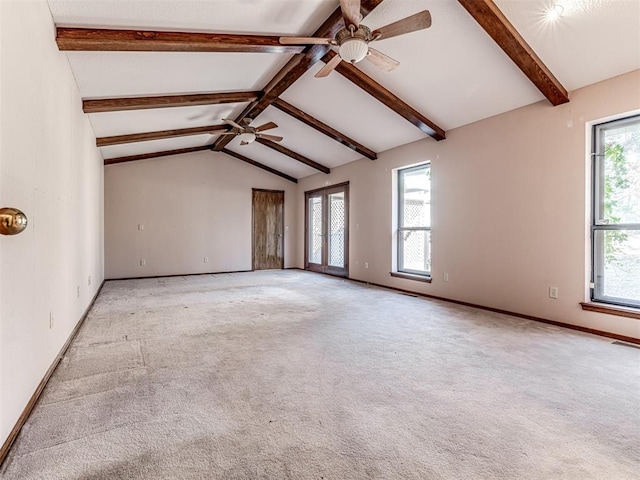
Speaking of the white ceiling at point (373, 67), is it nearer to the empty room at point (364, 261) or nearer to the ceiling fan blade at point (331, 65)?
the empty room at point (364, 261)

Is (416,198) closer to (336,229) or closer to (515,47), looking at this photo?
(336,229)

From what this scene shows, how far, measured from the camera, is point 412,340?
3.13 metres

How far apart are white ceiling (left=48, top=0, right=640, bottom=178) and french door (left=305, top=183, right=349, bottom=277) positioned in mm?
2410

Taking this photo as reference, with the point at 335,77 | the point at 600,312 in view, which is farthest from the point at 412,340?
the point at 335,77

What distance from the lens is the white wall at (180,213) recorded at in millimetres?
7051

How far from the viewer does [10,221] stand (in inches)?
55.5

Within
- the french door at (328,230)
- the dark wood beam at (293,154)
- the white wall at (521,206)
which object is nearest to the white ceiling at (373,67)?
the white wall at (521,206)

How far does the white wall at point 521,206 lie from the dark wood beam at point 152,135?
3502 mm

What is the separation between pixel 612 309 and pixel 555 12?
276 cm

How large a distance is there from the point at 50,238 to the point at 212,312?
2.08 meters

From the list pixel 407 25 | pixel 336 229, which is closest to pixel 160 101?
pixel 407 25

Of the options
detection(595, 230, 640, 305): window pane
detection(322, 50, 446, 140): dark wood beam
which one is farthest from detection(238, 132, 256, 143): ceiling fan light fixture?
detection(595, 230, 640, 305): window pane

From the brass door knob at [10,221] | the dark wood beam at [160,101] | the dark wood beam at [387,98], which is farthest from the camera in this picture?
the dark wood beam at [387,98]

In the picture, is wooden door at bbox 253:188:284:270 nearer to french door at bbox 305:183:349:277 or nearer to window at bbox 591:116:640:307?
french door at bbox 305:183:349:277
